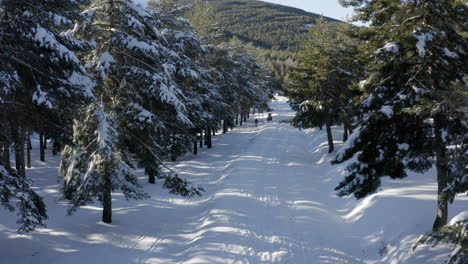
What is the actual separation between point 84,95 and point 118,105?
273 centimetres

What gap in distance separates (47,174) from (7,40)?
1900cm

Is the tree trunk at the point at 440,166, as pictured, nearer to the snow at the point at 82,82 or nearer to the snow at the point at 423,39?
the snow at the point at 423,39

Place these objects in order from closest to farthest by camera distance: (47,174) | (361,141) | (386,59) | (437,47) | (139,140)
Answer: (437,47)
(386,59)
(361,141)
(139,140)
(47,174)

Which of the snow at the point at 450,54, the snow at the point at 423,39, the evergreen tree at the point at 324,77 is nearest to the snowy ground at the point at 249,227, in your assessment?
the snow at the point at 450,54

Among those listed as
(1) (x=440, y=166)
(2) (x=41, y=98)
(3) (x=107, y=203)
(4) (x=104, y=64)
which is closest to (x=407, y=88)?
(1) (x=440, y=166)

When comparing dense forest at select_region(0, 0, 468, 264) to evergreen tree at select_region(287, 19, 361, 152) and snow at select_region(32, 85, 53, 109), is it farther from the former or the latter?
evergreen tree at select_region(287, 19, 361, 152)

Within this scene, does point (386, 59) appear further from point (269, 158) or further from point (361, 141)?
point (269, 158)

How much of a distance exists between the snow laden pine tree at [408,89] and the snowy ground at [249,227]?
7.01 ft

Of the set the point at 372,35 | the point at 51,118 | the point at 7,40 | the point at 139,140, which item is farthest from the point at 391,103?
the point at 7,40

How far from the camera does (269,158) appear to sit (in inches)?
958

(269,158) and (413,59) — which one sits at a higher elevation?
(413,59)

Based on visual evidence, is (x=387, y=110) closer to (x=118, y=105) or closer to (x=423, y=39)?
(x=423, y=39)

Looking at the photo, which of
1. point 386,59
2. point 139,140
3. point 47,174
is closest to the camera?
point 386,59

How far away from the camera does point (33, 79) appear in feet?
28.6
